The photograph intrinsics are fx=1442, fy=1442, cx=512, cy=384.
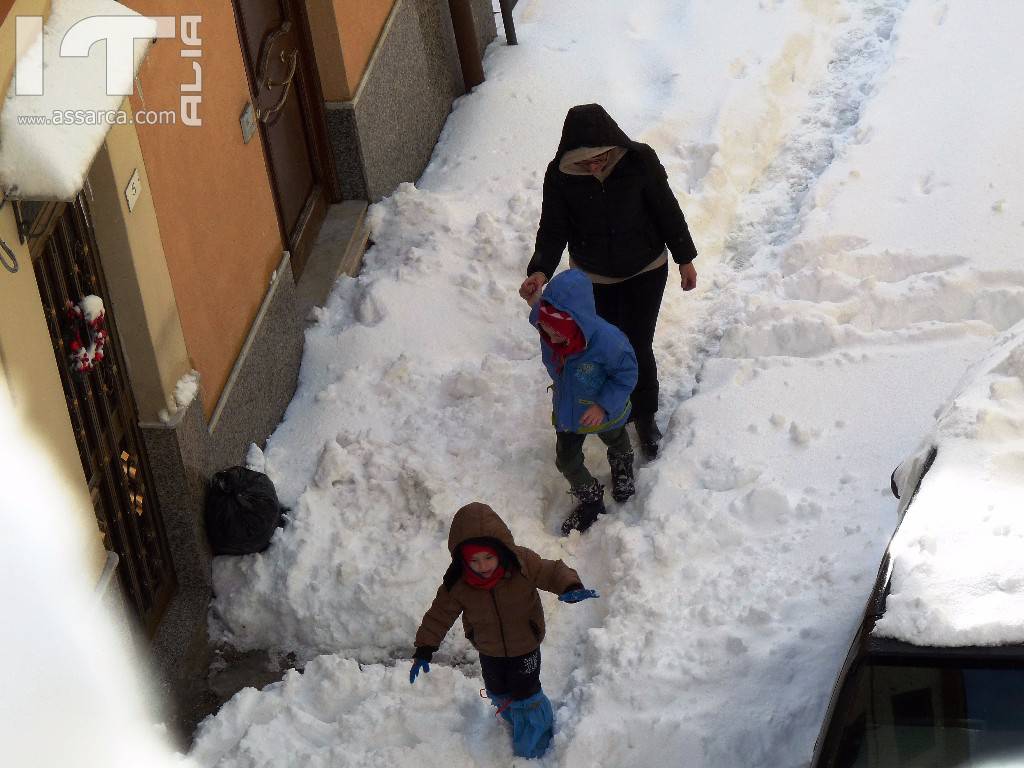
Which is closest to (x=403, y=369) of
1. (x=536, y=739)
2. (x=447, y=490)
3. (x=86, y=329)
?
(x=447, y=490)

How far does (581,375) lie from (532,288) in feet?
1.69

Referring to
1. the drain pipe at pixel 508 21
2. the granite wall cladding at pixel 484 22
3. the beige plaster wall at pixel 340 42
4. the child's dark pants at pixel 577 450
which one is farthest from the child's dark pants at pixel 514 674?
the drain pipe at pixel 508 21

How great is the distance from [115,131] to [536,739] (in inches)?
113

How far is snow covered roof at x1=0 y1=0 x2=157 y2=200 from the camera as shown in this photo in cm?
462

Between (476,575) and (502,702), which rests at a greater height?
(476,575)

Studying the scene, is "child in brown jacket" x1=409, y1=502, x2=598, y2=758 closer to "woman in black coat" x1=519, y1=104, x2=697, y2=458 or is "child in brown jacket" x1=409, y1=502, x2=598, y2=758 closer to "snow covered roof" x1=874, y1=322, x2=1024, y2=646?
"snow covered roof" x1=874, y1=322, x2=1024, y2=646

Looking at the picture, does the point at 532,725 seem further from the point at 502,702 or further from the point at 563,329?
the point at 563,329

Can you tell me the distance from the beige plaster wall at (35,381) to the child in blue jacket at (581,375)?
76.1 inches

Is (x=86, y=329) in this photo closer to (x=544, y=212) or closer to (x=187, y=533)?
(x=187, y=533)

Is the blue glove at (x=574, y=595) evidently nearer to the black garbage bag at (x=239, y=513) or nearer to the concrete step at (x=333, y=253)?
the black garbage bag at (x=239, y=513)

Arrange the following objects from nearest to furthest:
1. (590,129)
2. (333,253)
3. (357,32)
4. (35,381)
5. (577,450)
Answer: (35,381) → (590,129) → (577,450) → (333,253) → (357,32)

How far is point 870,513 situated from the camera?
6.03 metres

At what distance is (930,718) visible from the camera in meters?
4.00

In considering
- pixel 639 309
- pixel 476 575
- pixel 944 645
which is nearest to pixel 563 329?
pixel 639 309
